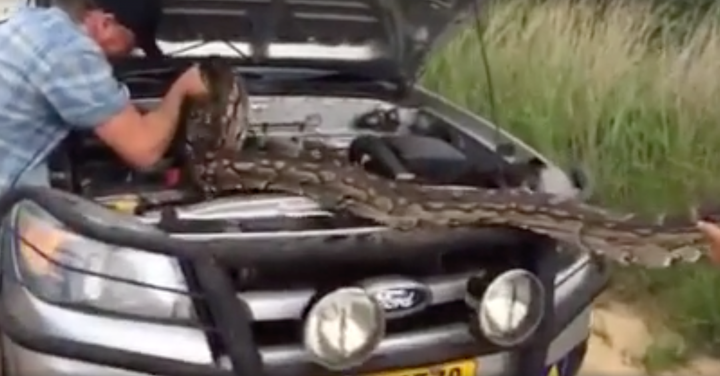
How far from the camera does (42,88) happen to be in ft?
11.7

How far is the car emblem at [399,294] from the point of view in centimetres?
337

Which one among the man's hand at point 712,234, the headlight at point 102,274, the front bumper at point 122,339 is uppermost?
the man's hand at point 712,234

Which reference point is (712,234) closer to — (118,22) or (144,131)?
(144,131)

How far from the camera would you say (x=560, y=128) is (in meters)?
6.88

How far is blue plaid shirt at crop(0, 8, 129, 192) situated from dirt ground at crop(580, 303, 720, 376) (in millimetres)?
2212

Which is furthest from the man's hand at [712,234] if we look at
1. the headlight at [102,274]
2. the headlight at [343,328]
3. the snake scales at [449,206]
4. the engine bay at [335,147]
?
the headlight at [102,274]

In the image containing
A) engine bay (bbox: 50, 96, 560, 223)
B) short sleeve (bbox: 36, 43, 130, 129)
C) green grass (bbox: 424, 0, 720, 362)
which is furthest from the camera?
green grass (bbox: 424, 0, 720, 362)

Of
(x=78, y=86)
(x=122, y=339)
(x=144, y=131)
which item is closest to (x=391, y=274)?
(x=122, y=339)

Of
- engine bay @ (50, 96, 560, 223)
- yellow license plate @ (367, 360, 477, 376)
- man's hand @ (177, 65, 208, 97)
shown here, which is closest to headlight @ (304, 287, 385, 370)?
yellow license plate @ (367, 360, 477, 376)

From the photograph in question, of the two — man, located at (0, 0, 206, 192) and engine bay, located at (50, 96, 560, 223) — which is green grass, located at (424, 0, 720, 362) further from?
man, located at (0, 0, 206, 192)

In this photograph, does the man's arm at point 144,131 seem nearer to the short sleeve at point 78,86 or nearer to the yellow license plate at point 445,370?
the short sleeve at point 78,86

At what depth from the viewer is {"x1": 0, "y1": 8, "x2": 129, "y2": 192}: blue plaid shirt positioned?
140 inches

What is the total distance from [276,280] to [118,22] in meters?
1.08

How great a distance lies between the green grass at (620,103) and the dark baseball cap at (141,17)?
1.40 m
